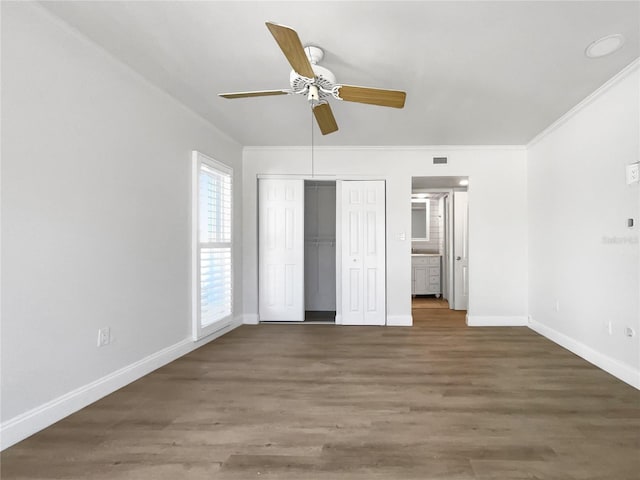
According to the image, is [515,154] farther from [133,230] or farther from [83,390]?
[83,390]

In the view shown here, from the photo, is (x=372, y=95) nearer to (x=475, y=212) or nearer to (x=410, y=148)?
(x=410, y=148)

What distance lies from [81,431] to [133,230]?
4.86 ft

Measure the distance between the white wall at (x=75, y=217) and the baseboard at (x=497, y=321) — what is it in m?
3.97

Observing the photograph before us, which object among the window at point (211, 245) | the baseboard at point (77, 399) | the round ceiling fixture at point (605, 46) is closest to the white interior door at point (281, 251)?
the window at point (211, 245)

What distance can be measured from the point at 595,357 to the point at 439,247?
4679 millimetres

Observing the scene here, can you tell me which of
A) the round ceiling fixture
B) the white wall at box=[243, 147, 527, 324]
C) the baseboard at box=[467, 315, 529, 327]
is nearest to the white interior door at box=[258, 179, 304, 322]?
the white wall at box=[243, 147, 527, 324]

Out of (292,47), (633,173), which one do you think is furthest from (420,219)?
(292,47)

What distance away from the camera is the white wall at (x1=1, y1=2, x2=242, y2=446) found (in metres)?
1.89

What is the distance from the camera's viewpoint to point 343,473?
1.66 metres

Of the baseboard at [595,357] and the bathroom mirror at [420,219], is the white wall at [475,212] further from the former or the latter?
the bathroom mirror at [420,219]

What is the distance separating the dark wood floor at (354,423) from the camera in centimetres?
170

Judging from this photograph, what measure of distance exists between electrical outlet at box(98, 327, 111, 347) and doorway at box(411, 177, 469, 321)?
13.9 ft

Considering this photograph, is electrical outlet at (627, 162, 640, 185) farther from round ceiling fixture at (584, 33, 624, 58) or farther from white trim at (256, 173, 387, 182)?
white trim at (256, 173, 387, 182)

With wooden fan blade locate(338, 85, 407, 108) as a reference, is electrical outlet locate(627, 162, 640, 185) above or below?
below
